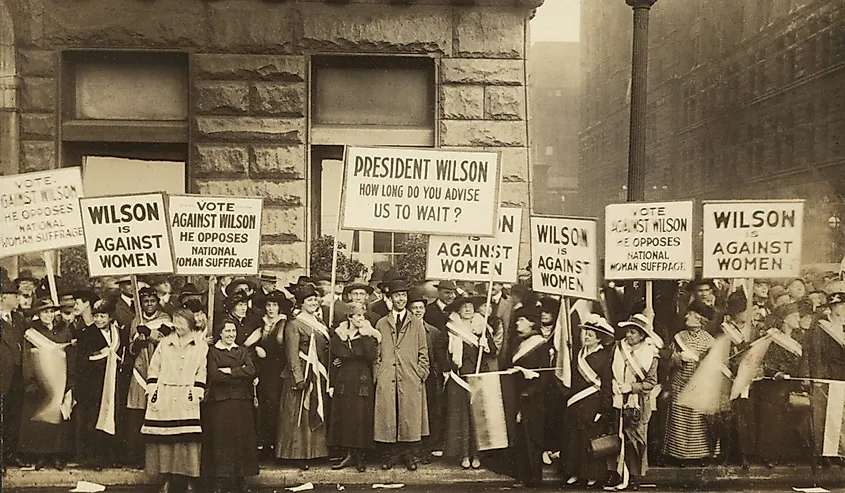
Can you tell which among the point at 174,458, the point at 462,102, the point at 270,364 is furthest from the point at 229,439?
the point at 462,102

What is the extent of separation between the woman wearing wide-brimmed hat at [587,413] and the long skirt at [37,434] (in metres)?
3.78

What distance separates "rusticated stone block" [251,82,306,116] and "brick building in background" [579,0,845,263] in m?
2.26

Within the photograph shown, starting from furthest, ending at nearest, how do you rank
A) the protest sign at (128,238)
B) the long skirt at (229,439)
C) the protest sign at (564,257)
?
the protest sign at (564,257) < the protest sign at (128,238) < the long skirt at (229,439)

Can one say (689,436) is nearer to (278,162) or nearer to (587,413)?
(587,413)

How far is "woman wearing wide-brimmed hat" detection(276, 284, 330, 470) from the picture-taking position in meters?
6.51

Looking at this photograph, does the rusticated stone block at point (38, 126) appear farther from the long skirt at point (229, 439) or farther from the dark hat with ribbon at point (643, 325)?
the dark hat with ribbon at point (643, 325)

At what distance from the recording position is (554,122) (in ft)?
22.9

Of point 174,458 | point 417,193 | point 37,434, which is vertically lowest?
point 174,458

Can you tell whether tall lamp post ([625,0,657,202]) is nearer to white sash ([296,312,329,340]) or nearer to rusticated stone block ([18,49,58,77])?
white sash ([296,312,329,340])

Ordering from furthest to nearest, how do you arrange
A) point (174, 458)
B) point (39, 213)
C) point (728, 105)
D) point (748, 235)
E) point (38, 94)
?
point (728, 105), point (748, 235), point (38, 94), point (39, 213), point (174, 458)

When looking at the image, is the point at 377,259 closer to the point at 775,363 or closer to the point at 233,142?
the point at 233,142

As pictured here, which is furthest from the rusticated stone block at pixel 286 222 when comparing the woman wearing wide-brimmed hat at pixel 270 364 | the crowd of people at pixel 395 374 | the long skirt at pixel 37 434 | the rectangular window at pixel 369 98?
the long skirt at pixel 37 434

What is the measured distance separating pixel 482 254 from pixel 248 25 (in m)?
2.52

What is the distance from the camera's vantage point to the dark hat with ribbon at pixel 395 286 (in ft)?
22.1
